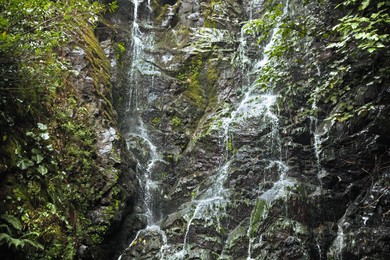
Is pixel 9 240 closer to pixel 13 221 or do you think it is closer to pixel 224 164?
pixel 13 221

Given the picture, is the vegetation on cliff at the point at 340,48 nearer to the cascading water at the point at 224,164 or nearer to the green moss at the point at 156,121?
the cascading water at the point at 224,164

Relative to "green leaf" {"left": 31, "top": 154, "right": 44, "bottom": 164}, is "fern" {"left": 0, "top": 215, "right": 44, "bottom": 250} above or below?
below

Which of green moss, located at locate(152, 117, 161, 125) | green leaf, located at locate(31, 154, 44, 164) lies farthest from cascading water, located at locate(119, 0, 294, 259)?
green leaf, located at locate(31, 154, 44, 164)

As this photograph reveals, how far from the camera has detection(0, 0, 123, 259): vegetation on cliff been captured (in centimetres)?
490

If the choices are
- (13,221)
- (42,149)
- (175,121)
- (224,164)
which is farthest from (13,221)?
(175,121)

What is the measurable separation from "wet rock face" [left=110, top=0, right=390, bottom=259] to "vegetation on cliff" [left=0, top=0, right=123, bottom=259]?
6.24ft

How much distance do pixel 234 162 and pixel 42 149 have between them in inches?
206

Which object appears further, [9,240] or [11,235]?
[11,235]

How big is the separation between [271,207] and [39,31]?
6.15 meters

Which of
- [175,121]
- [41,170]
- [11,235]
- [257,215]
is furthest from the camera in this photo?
[175,121]

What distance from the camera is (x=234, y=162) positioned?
9398 millimetres

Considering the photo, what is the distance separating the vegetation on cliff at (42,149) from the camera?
490 centimetres

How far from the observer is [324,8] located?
920cm

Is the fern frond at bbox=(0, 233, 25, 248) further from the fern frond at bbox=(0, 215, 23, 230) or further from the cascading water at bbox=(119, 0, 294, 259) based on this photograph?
the cascading water at bbox=(119, 0, 294, 259)
